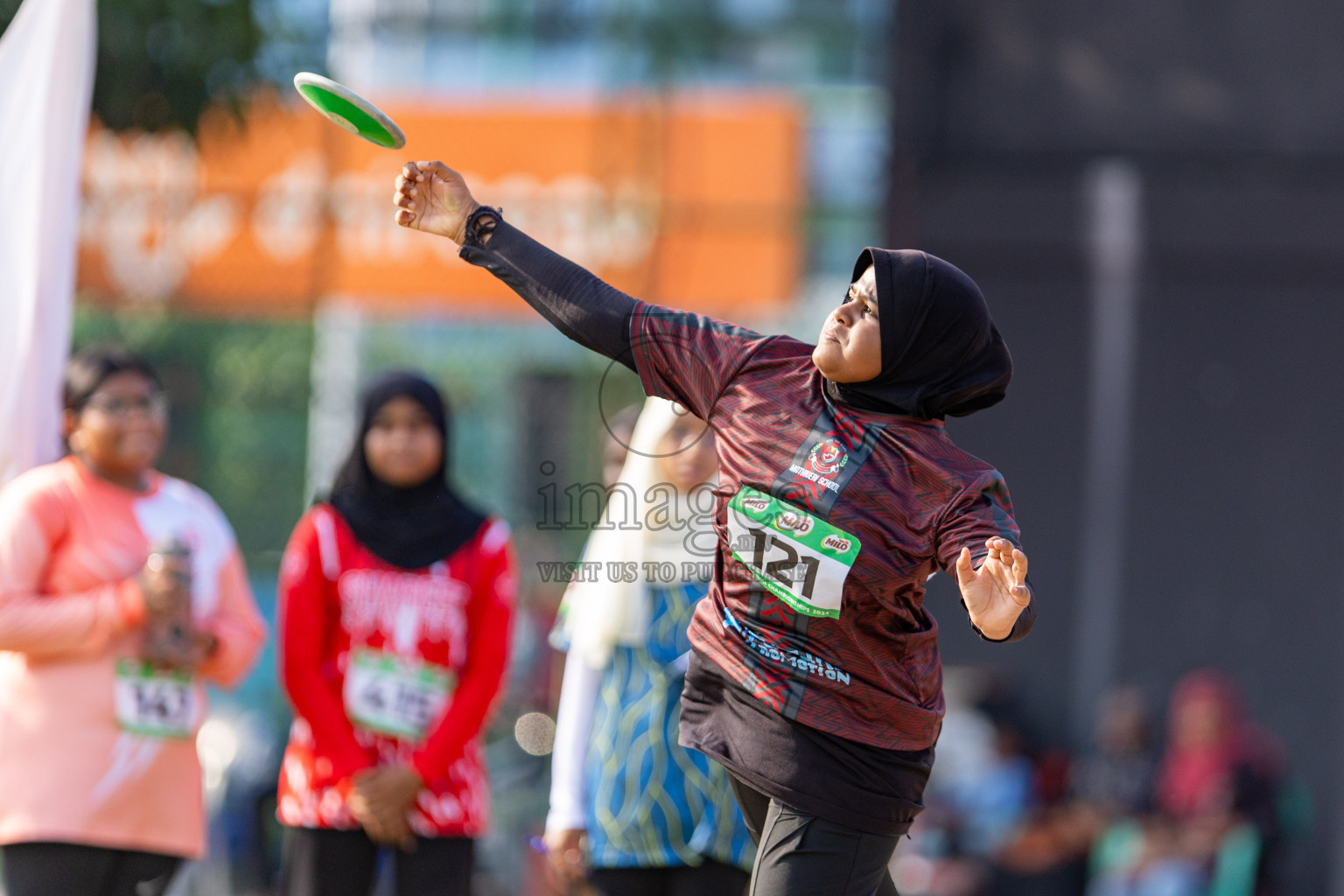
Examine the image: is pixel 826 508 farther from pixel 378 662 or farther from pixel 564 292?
pixel 378 662

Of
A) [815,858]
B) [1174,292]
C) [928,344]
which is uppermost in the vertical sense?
[1174,292]

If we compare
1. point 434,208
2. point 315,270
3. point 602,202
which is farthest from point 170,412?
point 434,208

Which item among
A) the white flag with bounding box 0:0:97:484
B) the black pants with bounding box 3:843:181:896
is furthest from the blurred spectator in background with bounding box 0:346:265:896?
the white flag with bounding box 0:0:97:484

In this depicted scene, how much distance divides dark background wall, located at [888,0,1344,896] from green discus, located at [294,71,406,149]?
194 inches

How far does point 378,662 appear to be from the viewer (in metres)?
3.71

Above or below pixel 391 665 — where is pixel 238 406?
above

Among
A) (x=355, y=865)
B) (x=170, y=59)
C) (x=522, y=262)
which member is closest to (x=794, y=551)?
(x=522, y=262)

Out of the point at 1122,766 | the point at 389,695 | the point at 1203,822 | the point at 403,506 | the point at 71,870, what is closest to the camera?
the point at 71,870

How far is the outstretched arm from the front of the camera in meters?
2.65

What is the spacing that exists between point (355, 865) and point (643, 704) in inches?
32.0

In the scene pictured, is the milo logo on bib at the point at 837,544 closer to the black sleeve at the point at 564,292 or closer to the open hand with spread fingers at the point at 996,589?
the open hand with spread fingers at the point at 996,589

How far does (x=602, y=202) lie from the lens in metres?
8.89

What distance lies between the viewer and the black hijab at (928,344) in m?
2.54

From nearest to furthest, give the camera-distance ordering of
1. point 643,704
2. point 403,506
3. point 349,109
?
1. point 349,109
2. point 643,704
3. point 403,506
